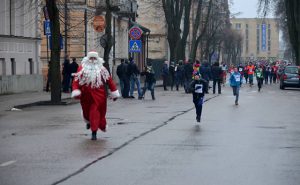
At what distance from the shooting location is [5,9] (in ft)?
115

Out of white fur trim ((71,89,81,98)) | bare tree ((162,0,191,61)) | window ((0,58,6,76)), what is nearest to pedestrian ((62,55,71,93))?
window ((0,58,6,76))

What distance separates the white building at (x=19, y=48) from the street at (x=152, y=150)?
12219 mm

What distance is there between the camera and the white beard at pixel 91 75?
15.7m

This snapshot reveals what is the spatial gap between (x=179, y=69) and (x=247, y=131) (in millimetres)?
28317

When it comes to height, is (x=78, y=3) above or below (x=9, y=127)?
above

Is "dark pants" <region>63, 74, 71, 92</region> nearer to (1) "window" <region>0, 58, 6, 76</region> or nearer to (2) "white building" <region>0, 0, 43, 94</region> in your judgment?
(2) "white building" <region>0, 0, 43, 94</region>

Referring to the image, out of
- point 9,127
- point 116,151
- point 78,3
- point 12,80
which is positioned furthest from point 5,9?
point 116,151

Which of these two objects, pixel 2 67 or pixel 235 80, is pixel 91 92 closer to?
pixel 235 80

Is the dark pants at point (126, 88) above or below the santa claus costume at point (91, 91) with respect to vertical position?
below

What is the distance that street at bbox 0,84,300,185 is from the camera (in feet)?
34.2

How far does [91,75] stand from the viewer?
51.5 ft

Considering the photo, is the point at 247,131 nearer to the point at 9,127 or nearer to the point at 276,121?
the point at 276,121

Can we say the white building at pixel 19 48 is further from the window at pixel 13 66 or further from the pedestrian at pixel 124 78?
the pedestrian at pixel 124 78

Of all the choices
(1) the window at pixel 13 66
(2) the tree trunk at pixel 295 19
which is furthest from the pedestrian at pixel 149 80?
(2) the tree trunk at pixel 295 19
